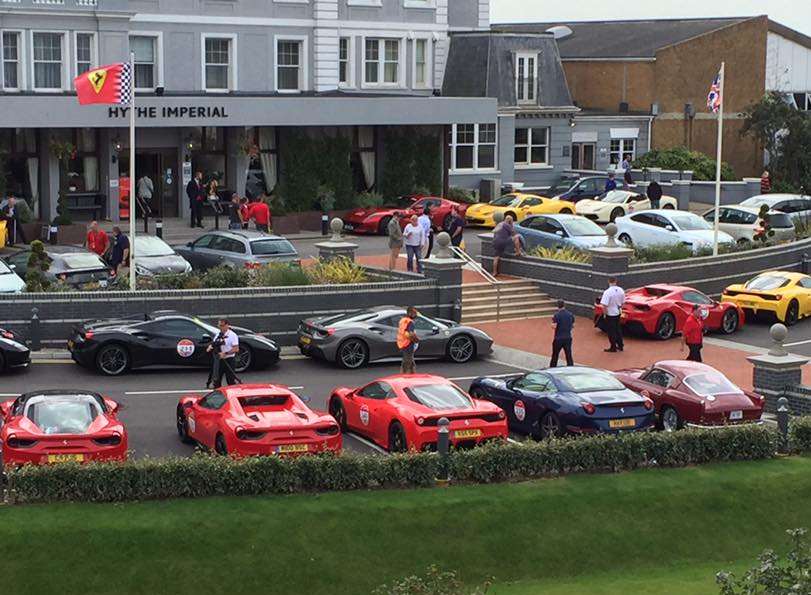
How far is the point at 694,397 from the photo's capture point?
79.4 ft

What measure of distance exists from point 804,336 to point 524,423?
42.5 ft

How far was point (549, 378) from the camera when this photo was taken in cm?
2402

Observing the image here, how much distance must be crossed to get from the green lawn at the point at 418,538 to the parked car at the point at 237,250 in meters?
14.9

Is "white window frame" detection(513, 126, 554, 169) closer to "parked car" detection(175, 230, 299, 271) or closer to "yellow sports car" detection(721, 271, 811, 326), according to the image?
"yellow sports car" detection(721, 271, 811, 326)

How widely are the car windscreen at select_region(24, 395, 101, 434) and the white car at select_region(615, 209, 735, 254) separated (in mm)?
23543

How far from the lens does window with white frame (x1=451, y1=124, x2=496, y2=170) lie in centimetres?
5606

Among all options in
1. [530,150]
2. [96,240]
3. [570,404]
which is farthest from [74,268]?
[530,150]

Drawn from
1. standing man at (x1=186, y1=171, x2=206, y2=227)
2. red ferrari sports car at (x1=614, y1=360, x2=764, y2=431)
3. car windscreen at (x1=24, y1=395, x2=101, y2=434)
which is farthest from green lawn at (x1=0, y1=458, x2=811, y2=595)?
standing man at (x1=186, y1=171, x2=206, y2=227)

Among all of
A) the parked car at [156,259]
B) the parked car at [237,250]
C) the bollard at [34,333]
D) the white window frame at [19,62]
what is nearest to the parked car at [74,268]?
the parked car at [156,259]

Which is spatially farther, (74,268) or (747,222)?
(747,222)

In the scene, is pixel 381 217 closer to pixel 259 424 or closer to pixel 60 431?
pixel 259 424

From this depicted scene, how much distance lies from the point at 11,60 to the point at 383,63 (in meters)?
15.1

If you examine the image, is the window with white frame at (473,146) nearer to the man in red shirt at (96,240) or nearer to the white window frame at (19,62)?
the white window frame at (19,62)

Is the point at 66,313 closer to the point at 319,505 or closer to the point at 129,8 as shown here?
the point at 319,505
